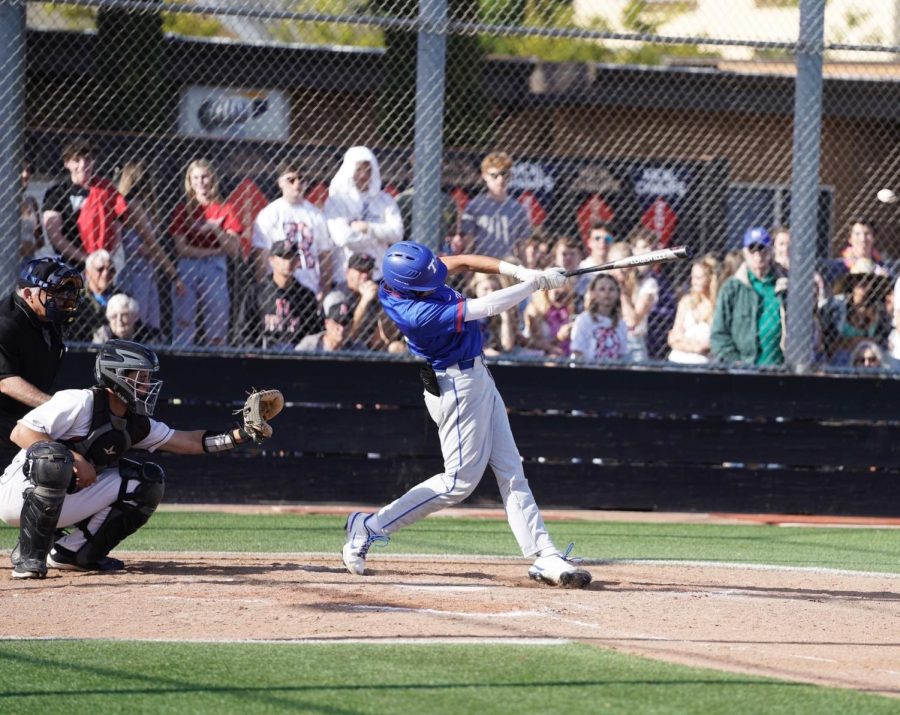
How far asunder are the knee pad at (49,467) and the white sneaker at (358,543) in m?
1.31

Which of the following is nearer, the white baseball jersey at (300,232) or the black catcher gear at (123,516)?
the black catcher gear at (123,516)

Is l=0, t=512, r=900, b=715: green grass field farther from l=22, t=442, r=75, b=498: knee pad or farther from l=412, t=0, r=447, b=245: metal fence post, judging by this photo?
l=412, t=0, r=447, b=245: metal fence post

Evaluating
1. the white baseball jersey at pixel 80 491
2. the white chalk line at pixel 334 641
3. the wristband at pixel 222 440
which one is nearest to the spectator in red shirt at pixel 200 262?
the white baseball jersey at pixel 80 491

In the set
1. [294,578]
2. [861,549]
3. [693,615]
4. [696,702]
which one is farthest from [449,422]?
[861,549]

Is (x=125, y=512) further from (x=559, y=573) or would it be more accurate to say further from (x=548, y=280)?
(x=548, y=280)

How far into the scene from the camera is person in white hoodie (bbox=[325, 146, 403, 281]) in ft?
28.4

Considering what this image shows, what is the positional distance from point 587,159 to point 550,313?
2.23 metres

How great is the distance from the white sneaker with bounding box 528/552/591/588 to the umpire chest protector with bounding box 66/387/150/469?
1.87 meters

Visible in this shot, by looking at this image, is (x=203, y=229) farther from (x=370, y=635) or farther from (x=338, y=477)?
(x=370, y=635)

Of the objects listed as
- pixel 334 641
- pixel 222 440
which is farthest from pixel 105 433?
pixel 334 641

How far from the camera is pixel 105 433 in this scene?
5.91 metres

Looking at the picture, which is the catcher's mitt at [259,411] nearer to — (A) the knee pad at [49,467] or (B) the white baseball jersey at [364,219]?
(A) the knee pad at [49,467]

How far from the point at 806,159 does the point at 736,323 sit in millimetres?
1155

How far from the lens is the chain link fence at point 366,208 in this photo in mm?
8469
